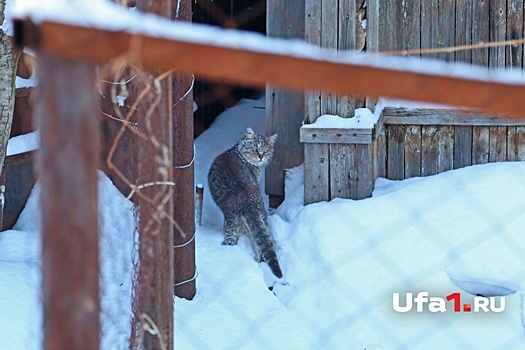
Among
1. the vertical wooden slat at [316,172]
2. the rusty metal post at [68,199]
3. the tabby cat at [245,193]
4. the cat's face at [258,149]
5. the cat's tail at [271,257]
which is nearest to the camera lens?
the rusty metal post at [68,199]

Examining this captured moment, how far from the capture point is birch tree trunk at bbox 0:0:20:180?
3643mm

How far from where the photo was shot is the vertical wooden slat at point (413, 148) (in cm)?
588

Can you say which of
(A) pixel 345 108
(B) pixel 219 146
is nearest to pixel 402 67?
(A) pixel 345 108

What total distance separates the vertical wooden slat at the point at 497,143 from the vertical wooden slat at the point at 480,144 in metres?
0.03

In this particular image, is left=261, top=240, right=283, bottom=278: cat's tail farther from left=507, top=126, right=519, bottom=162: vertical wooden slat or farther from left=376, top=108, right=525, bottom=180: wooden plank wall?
left=507, top=126, right=519, bottom=162: vertical wooden slat

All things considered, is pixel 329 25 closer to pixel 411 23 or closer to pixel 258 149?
pixel 411 23

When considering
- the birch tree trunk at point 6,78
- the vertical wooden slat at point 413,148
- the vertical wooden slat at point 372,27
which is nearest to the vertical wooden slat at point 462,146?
the vertical wooden slat at point 413,148

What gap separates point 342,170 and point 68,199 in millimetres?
4257

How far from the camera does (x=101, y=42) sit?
1392 millimetres

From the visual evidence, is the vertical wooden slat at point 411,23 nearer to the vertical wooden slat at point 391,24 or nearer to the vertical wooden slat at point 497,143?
the vertical wooden slat at point 391,24

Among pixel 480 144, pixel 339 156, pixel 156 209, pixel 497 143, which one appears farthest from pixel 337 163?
pixel 156 209

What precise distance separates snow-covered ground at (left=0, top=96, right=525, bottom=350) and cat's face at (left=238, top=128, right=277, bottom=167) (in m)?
0.34

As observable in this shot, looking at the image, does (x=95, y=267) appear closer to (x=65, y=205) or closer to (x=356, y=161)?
(x=65, y=205)

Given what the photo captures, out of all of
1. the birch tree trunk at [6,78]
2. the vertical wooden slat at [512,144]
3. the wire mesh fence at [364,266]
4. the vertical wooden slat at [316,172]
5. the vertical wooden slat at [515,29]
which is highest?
the vertical wooden slat at [515,29]
